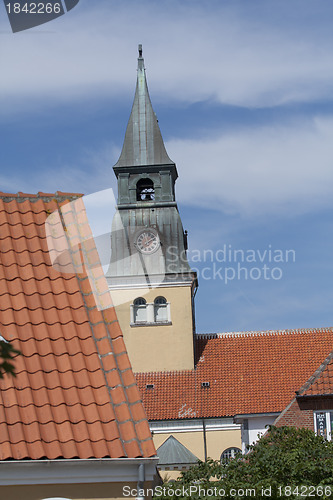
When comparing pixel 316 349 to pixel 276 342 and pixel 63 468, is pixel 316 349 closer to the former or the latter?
pixel 276 342

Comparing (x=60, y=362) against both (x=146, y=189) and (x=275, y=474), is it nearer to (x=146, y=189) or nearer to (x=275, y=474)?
(x=275, y=474)

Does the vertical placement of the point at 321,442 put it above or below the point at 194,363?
below

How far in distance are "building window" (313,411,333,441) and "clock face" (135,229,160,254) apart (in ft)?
68.0

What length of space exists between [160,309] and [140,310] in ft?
3.29

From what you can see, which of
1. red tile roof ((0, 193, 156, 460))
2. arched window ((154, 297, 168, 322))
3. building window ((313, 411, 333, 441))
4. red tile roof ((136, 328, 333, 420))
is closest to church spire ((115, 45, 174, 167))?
arched window ((154, 297, 168, 322))

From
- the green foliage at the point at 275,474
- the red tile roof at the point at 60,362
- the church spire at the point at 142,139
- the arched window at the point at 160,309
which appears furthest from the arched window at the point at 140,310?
the red tile roof at the point at 60,362

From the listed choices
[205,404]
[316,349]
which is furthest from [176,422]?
[316,349]

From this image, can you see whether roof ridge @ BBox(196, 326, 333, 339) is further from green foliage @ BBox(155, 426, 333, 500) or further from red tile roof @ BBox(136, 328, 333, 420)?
green foliage @ BBox(155, 426, 333, 500)

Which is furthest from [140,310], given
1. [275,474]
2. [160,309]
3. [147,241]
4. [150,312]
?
[275,474]

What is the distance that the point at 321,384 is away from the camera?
2155cm

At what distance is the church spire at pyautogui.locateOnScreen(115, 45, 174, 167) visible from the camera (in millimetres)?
43594

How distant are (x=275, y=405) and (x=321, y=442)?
81.6 ft

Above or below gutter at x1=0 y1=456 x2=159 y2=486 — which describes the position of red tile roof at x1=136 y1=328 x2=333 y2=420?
above

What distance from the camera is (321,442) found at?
14180 millimetres
